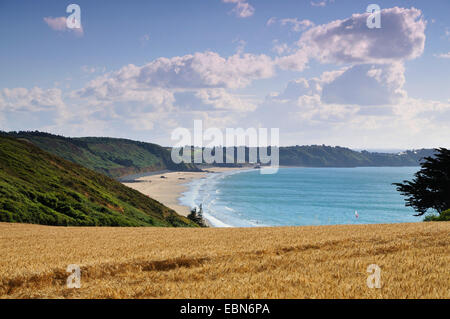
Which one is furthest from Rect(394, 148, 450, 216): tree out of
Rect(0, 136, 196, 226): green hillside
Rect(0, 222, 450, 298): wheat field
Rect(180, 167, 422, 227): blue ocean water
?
Rect(180, 167, 422, 227): blue ocean water

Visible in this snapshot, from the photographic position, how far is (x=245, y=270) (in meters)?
10.4

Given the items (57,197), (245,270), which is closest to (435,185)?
(245,270)

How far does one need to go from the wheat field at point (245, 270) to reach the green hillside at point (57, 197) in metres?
34.7

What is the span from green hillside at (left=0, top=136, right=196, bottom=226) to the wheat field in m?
34.7

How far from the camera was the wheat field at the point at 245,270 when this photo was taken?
7816 mm

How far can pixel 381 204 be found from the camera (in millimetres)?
150875

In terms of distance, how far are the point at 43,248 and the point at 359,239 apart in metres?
13.3

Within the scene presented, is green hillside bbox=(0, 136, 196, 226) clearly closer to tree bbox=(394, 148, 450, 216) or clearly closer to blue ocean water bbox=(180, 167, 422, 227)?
blue ocean water bbox=(180, 167, 422, 227)

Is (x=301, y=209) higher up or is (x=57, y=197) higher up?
→ (x=57, y=197)

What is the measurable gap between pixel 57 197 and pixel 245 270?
54.3 metres

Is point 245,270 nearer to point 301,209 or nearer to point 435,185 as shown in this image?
point 435,185
